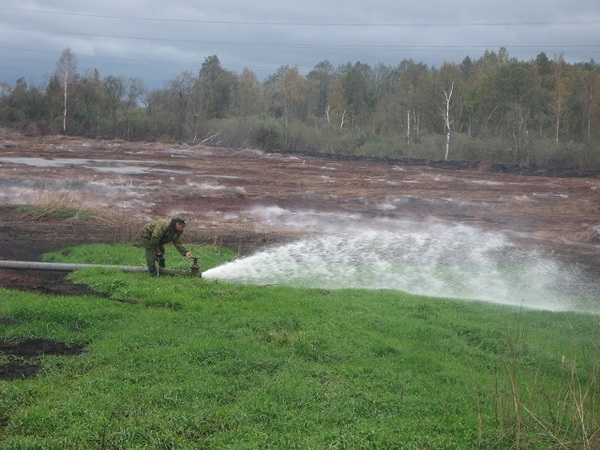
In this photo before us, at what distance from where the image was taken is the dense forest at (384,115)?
5591 centimetres

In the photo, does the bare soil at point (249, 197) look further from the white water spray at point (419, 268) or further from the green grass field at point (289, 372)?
the green grass field at point (289, 372)

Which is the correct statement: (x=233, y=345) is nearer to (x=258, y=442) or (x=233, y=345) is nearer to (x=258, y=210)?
(x=258, y=442)

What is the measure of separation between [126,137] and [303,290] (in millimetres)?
53824

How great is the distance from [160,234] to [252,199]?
16.0m

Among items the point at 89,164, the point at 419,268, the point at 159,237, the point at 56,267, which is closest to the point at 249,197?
the point at 419,268

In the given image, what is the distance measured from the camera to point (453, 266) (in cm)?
1855

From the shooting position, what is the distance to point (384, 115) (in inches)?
2768

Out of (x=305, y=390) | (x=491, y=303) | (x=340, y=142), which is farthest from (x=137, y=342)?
(x=340, y=142)

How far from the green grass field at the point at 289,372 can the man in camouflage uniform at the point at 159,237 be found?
514 millimetres

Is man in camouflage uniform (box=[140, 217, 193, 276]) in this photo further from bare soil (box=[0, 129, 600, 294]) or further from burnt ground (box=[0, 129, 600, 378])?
burnt ground (box=[0, 129, 600, 378])

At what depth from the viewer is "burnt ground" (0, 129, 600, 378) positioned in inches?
799

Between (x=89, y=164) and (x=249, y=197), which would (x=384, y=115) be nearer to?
(x=89, y=164)

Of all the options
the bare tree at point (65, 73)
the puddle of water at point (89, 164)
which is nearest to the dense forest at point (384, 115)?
the bare tree at point (65, 73)

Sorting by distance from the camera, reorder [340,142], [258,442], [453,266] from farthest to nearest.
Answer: [340,142] → [453,266] → [258,442]
